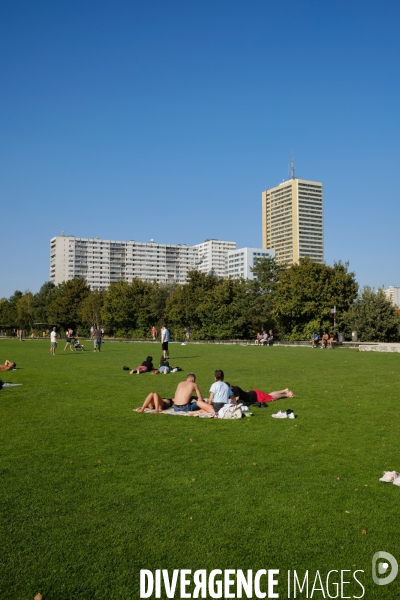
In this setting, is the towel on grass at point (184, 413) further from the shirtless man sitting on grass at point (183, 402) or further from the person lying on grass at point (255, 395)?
the person lying on grass at point (255, 395)

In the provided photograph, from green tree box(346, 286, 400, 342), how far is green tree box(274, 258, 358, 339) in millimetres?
5046

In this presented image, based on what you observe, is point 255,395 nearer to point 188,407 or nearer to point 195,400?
point 195,400

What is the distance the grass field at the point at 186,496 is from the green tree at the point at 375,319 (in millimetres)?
46488

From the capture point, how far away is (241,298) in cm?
7425

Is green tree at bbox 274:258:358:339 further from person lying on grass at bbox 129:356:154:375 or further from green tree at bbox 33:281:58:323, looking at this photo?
green tree at bbox 33:281:58:323

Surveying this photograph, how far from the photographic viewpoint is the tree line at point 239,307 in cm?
6017

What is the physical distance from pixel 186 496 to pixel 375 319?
54.4 metres

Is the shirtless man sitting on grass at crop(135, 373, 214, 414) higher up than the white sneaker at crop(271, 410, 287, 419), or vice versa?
the shirtless man sitting on grass at crop(135, 373, 214, 414)

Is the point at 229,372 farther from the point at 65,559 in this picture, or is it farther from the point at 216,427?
the point at 65,559

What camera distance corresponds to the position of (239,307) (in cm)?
7375

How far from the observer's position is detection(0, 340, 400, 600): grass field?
4906 millimetres

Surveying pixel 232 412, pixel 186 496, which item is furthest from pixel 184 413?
pixel 186 496

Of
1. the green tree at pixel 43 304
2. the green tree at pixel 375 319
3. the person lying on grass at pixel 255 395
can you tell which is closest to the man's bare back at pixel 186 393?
the person lying on grass at pixel 255 395

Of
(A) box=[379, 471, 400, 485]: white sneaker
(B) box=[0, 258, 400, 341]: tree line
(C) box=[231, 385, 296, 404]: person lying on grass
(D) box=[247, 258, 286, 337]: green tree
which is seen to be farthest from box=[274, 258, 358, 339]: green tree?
(A) box=[379, 471, 400, 485]: white sneaker
